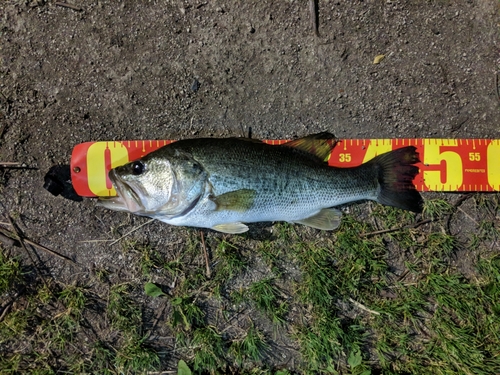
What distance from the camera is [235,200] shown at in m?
3.16

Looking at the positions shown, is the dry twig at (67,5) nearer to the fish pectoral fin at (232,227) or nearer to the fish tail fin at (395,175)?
the fish pectoral fin at (232,227)

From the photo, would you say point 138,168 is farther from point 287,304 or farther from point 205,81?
point 287,304

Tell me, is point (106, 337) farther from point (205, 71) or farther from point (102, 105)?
point (205, 71)

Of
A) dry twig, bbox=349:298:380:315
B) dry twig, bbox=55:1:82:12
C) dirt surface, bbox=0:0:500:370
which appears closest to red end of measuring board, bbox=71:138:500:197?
dirt surface, bbox=0:0:500:370

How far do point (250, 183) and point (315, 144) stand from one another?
0.75 meters

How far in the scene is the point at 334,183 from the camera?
336 centimetres

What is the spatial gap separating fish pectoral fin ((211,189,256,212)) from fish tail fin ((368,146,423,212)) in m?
1.17

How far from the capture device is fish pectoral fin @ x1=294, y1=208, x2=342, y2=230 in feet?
11.3

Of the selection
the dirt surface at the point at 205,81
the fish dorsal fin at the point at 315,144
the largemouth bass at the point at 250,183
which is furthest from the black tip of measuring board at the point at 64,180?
the fish dorsal fin at the point at 315,144

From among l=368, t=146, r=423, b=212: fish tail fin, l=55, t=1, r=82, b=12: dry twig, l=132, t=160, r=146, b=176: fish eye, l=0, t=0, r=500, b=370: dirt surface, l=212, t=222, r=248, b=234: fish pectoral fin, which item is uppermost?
l=55, t=1, r=82, b=12: dry twig

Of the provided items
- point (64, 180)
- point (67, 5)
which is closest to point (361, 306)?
point (64, 180)

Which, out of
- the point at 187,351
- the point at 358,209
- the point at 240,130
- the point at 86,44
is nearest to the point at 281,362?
the point at 187,351

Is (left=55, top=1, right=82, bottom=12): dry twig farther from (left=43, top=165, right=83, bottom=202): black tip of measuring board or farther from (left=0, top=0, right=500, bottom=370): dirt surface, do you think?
(left=43, top=165, right=83, bottom=202): black tip of measuring board

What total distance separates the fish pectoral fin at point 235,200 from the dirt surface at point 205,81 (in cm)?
62
